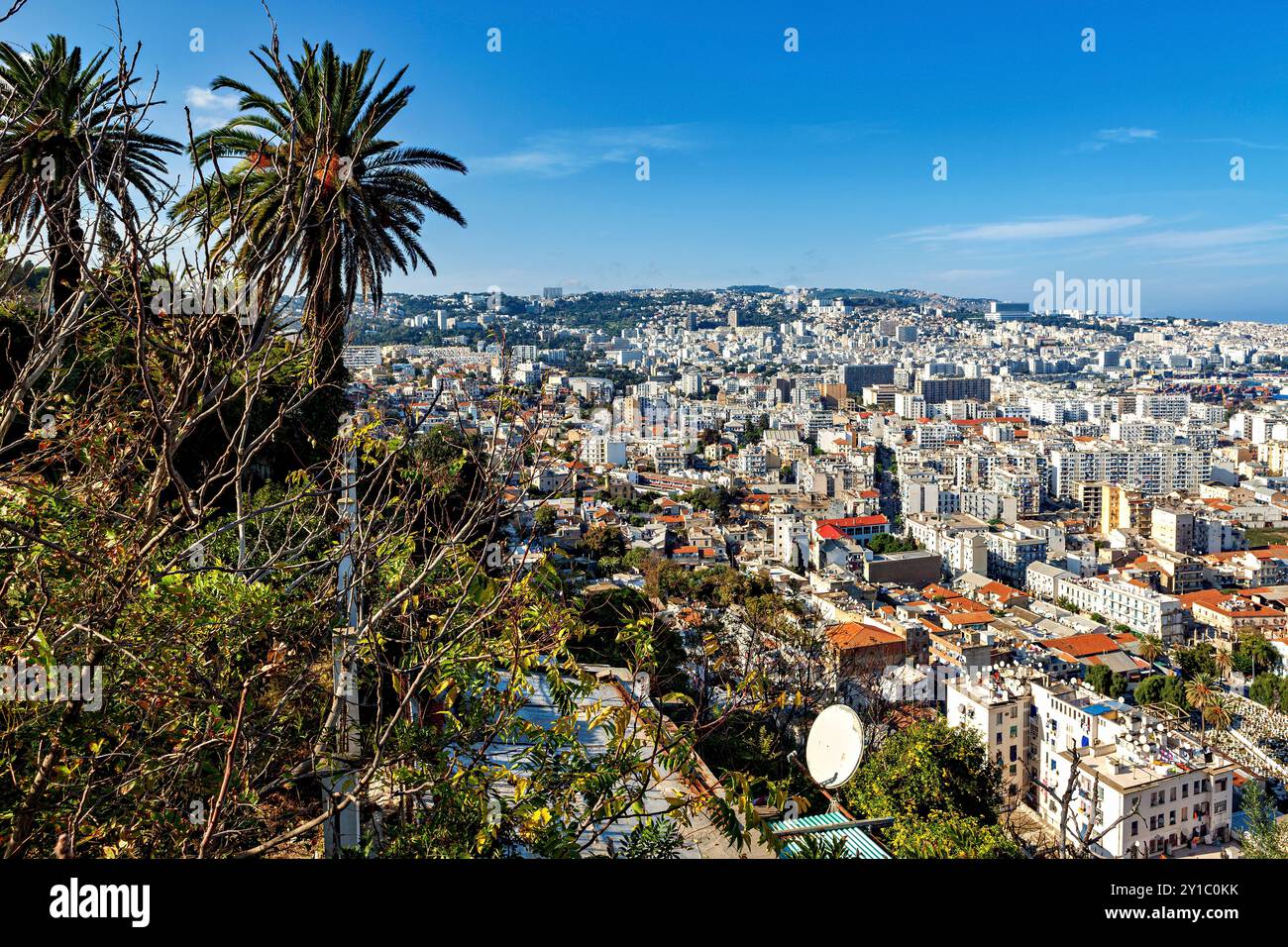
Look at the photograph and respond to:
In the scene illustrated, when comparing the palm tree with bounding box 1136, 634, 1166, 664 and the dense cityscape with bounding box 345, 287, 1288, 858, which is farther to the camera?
the palm tree with bounding box 1136, 634, 1166, 664

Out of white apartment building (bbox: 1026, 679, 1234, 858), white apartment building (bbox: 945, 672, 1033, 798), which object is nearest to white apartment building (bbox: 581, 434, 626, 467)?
white apartment building (bbox: 945, 672, 1033, 798)

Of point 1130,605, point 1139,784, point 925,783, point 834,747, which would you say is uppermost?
point 834,747

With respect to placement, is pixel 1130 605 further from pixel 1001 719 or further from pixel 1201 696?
pixel 1001 719

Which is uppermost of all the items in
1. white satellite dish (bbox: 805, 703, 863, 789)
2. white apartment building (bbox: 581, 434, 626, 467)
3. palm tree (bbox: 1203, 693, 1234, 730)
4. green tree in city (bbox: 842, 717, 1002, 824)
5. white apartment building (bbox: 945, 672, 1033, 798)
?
Result: white satellite dish (bbox: 805, 703, 863, 789)

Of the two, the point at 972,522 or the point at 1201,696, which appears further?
the point at 972,522

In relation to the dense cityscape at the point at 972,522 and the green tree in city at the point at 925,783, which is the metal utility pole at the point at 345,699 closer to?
the dense cityscape at the point at 972,522

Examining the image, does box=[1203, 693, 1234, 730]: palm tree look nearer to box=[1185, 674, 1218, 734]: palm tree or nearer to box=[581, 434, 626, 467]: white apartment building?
box=[1185, 674, 1218, 734]: palm tree

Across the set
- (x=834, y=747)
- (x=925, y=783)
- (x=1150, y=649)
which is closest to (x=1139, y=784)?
(x=925, y=783)
